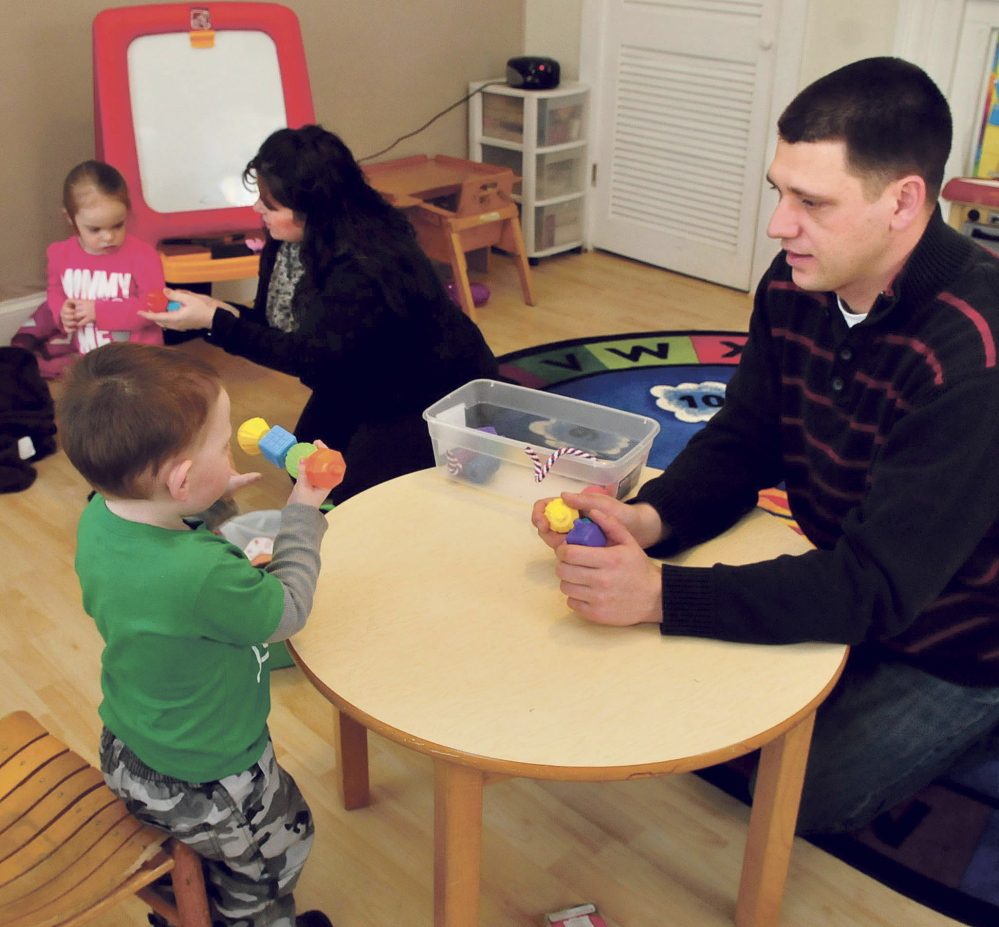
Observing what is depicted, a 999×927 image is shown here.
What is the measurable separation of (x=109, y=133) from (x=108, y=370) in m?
2.03

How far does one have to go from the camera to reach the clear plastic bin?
4.51 ft

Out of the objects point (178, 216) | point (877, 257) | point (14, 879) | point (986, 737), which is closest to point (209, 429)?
point (14, 879)

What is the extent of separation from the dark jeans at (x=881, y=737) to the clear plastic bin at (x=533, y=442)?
1.38ft

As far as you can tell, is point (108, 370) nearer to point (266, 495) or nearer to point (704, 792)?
point (704, 792)

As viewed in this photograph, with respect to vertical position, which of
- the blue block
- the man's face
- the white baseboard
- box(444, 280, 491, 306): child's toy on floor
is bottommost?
box(444, 280, 491, 306): child's toy on floor

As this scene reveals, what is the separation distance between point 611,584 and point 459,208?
243 cm

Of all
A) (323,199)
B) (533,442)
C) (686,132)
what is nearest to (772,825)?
(533,442)

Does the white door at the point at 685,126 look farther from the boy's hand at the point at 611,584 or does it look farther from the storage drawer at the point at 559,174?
the boy's hand at the point at 611,584

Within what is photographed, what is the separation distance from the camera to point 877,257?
1.18m

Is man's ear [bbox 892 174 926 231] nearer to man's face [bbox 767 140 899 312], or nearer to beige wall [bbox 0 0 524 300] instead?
man's face [bbox 767 140 899 312]

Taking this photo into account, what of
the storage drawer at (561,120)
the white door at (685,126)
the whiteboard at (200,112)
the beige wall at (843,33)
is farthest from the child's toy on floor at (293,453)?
the storage drawer at (561,120)

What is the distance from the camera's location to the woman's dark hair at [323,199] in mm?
1928

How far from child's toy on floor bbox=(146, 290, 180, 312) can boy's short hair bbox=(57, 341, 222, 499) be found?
4.22 feet

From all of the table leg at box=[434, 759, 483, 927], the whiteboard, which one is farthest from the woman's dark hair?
the table leg at box=[434, 759, 483, 927]
